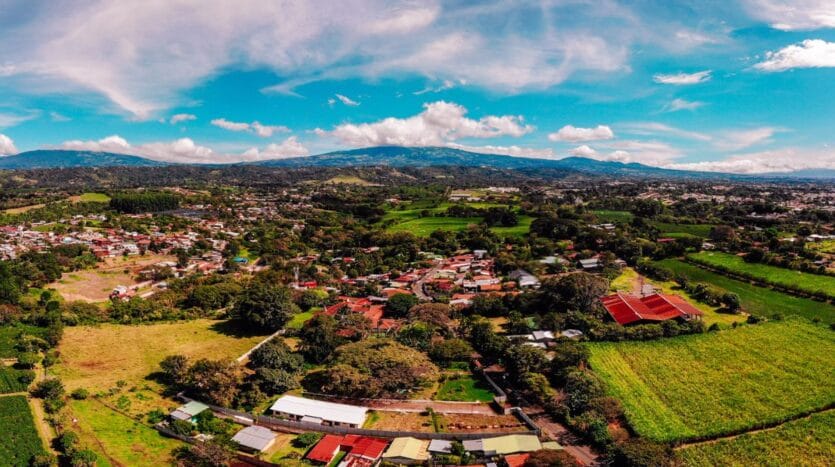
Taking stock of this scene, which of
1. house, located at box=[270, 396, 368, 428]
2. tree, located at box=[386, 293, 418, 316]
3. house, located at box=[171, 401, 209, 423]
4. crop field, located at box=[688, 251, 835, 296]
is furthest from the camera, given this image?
crop field, located at box=[688, 251, 835, 296]

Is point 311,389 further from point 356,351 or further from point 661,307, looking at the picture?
point 661,307

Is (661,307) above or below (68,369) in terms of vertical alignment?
above

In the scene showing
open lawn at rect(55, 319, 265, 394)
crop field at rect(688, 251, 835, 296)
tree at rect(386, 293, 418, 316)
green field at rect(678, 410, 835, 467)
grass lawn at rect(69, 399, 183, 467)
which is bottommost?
grass lawn at rect(69, 399, 183, 467)

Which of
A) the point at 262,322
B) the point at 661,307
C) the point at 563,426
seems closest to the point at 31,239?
the point at 262,322

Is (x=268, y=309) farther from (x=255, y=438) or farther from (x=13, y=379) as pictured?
(x=13, y=379)

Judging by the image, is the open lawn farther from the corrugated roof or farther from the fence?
the corrugated roof

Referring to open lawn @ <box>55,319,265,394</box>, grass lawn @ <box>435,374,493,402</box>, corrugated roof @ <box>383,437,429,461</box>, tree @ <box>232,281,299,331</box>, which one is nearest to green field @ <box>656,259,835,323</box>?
grass lawn @ <box>435,374,493,402</box>

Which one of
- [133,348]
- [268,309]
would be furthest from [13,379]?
[268,309]
